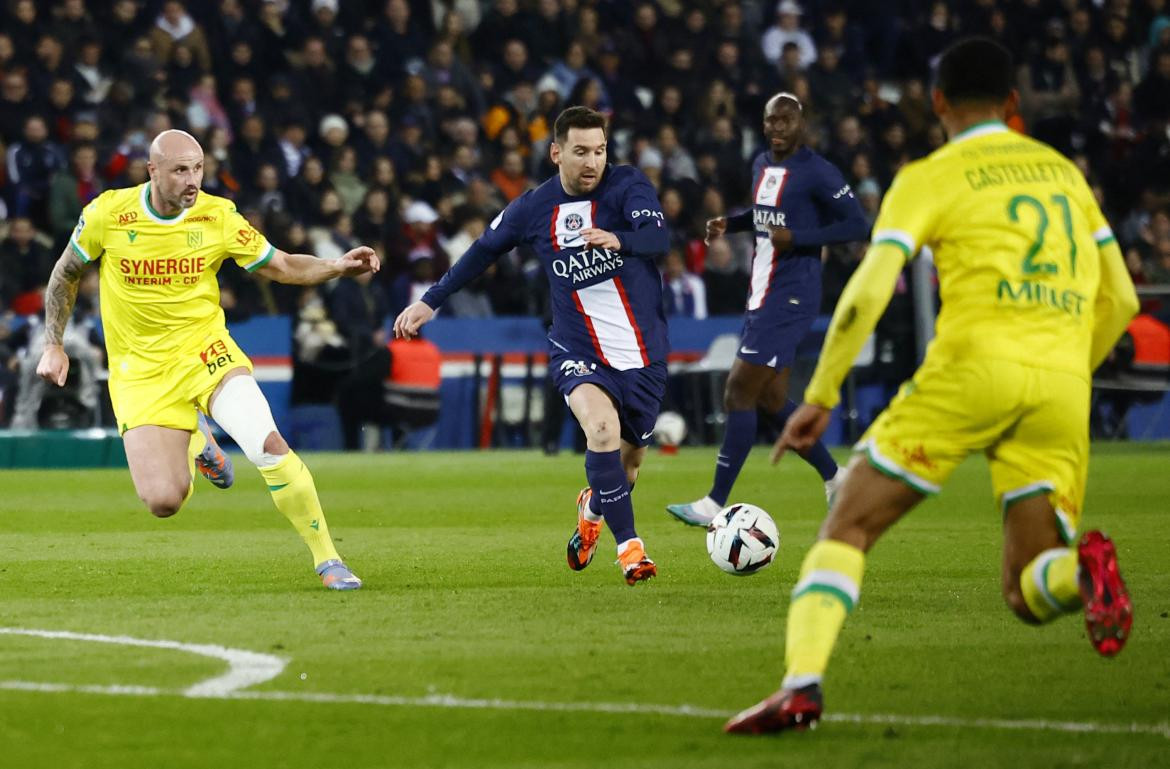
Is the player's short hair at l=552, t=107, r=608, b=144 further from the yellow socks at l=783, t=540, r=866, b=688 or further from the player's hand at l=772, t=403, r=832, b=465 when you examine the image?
the yellow socks at l=783, t=540, r=866, b=688

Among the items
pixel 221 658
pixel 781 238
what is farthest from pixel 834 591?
pixel 781 238

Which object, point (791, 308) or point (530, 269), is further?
point (530, 269)

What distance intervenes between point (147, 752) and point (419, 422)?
1588cm

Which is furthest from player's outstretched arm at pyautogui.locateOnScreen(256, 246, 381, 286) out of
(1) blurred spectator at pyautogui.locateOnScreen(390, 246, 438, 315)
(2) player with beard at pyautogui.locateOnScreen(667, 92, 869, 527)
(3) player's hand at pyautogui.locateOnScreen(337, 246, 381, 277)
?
(1) blurred spectator at pyautogui.locateOnScreen(390, 246, 438, 315)

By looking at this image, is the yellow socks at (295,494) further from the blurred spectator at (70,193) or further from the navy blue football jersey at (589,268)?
the blurred spectator at (70,193)

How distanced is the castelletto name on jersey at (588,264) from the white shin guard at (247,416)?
5.39ft

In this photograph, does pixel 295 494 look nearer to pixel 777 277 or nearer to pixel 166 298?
pixel 166 298

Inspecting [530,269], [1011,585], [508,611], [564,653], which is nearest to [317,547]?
[508,611]

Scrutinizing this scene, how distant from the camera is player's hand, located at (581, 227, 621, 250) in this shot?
8.65 metres

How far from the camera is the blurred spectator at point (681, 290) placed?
22250 millimetres

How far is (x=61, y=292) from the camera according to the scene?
9492mm

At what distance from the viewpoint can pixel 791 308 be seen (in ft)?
39.8

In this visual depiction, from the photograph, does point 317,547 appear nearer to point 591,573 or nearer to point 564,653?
point 591,573

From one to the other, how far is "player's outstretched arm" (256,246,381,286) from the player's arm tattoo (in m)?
0.90
